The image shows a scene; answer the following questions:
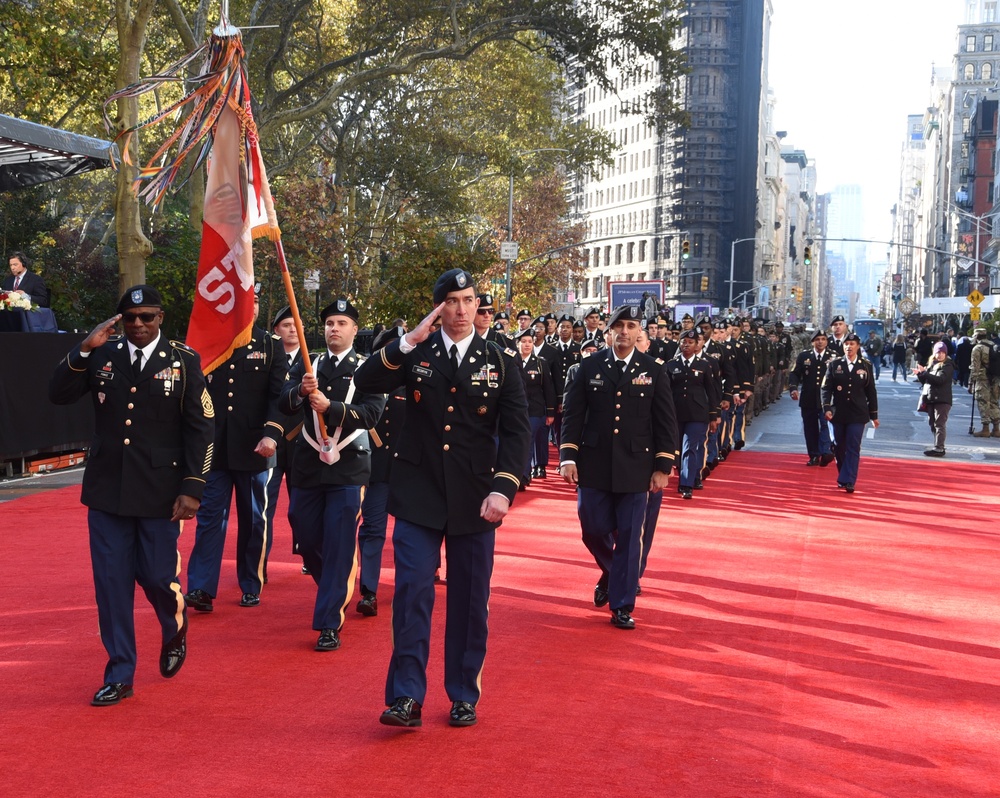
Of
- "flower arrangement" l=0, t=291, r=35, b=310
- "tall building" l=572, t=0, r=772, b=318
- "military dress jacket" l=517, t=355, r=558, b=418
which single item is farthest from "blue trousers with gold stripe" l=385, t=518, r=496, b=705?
"tall building" l=572, t=0, r=772, b=318

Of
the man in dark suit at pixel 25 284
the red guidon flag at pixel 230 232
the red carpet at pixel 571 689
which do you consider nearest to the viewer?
the red carpet at pixel 571 689

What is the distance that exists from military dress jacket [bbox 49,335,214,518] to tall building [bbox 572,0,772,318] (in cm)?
11949

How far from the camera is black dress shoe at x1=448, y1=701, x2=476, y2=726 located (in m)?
6.37

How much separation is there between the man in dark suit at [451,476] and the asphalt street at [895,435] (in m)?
17.0

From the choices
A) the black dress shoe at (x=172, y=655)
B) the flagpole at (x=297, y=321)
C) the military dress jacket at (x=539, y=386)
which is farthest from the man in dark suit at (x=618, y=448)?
the military dress jacket at (x=539, y=386)

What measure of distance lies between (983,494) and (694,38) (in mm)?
117347

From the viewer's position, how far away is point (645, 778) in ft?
A: 18.6

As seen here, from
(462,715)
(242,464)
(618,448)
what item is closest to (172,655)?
(462,715)

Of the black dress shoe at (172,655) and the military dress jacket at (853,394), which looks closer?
the black dress shoe at (172,655)

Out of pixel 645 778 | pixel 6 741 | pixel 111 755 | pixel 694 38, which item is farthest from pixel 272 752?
pixel 694 38

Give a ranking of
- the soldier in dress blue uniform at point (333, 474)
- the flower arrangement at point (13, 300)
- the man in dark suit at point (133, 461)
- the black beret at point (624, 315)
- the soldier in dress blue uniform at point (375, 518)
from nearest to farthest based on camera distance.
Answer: the man in dark suit at point (133, 461)
the soldier in dress blue uniform at point (333, 474)
the soldier in dress blue uniform at point (375, 518)
the black beret at point (624, 315)
the flower arrangement at point (13, 300)

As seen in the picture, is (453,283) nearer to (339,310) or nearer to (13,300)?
(339,310)

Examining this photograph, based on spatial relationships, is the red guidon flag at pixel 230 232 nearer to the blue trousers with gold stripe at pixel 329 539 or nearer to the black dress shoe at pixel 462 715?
the blue trousers with gold stripe at pixel 329 539

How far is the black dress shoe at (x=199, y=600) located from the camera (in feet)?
29.3
